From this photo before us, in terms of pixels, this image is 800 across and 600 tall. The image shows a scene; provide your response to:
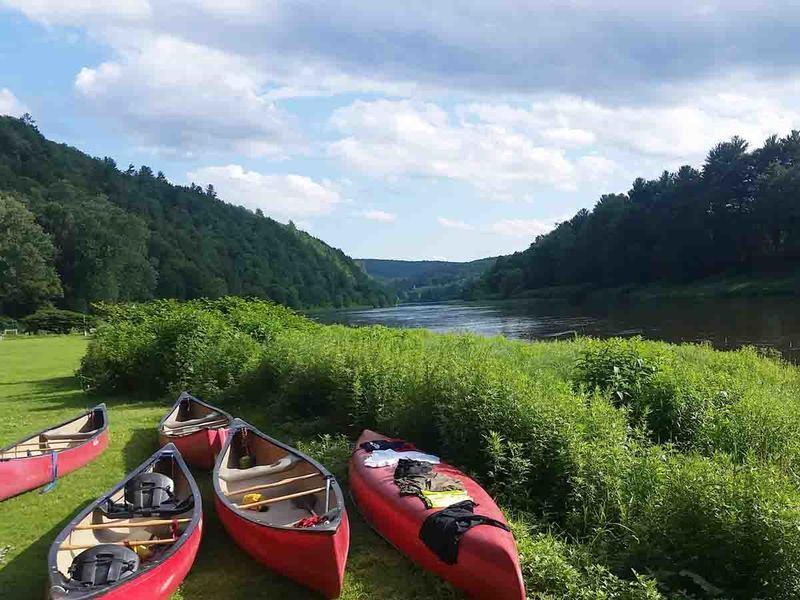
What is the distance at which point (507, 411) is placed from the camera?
804 cm

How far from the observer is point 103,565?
5.67 meters

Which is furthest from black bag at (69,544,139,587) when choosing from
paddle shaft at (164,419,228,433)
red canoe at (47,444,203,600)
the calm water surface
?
the calm water surface

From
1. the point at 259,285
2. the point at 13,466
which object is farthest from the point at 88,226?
the point at 13,466

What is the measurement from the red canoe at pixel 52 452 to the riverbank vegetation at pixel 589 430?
10.4 ft

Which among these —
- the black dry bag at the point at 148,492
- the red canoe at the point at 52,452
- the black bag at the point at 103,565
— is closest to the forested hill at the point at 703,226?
the red canoe at the point at 52,452

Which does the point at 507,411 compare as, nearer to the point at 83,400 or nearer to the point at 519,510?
the point at 519,510

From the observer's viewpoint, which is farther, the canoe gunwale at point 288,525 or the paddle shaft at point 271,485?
the paddle shaft at point 271,485

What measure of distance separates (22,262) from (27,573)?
178 feet

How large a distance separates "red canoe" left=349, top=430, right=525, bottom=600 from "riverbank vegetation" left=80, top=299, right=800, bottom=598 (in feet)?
1.48

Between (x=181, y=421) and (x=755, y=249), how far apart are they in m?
66.1

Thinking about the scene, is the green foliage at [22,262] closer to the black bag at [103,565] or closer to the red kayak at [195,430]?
the red kayak at [195,430]

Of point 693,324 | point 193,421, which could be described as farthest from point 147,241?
point 193,421

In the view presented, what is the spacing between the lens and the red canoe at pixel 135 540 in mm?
5457

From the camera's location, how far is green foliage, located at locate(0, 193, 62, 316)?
52.1 m
